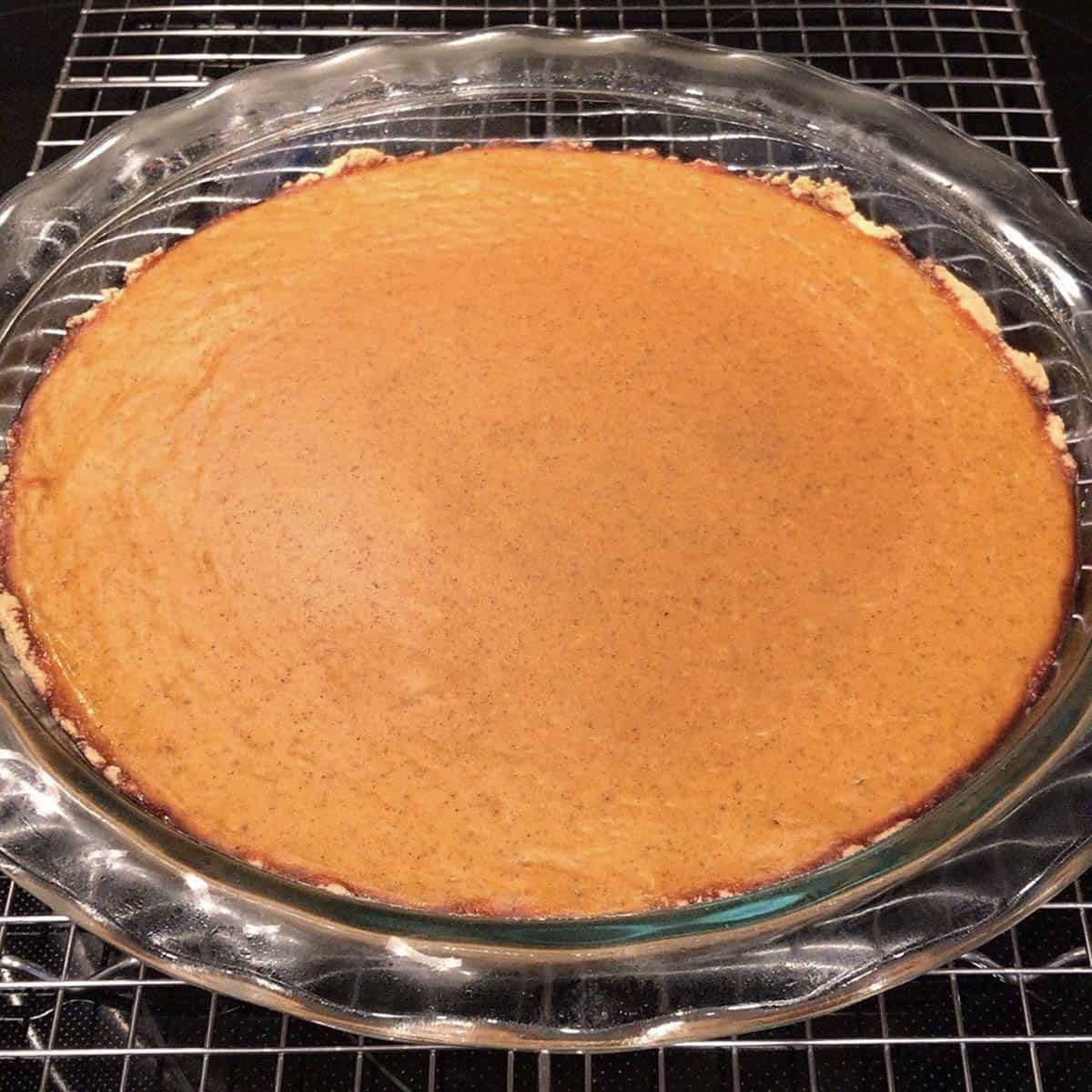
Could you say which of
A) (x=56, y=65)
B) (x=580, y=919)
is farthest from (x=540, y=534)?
(x=56, y=65)

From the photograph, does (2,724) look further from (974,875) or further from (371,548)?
(974,875)

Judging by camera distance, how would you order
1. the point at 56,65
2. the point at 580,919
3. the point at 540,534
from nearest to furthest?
the point at 580,919 < the point at 540,534 < the point at 56,65

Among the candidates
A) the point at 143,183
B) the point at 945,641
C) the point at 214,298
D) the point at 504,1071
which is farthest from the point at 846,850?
the point at 143,183

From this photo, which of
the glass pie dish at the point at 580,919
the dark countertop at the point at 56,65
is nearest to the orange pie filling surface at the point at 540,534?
the glass pie dish at the point at 580,919

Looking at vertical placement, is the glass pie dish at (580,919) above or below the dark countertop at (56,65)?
below

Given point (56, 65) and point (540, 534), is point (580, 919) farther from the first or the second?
point (56, 65)

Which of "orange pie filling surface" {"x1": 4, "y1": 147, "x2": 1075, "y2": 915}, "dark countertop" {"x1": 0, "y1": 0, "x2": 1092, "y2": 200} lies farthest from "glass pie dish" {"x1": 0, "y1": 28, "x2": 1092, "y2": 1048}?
"dark countertop" {"x1": 0, "y1": 0, "x2": 1092, "y2": 200}

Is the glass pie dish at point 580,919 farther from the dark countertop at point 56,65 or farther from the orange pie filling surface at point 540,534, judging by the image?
the dark countertop at point 56,65
